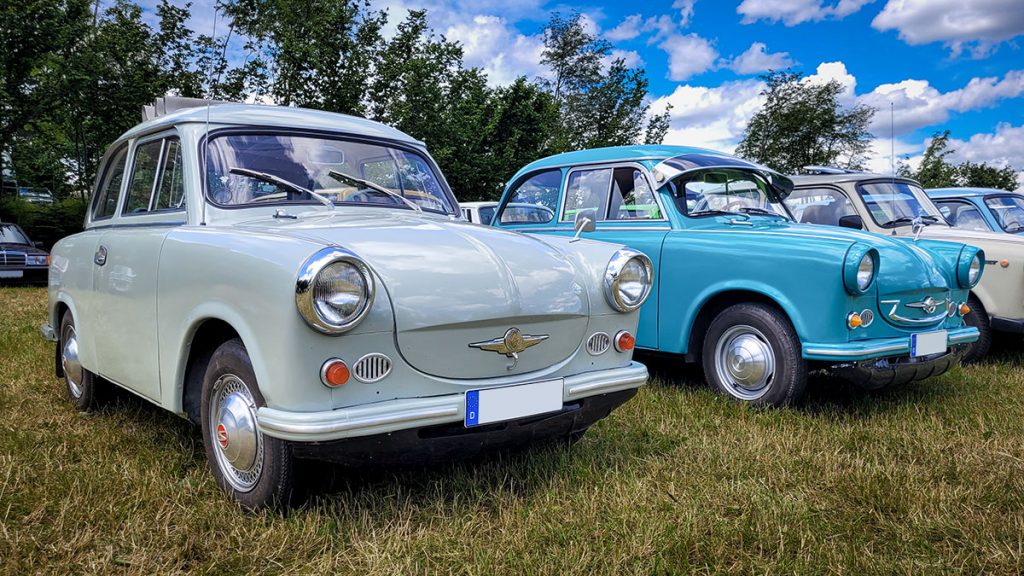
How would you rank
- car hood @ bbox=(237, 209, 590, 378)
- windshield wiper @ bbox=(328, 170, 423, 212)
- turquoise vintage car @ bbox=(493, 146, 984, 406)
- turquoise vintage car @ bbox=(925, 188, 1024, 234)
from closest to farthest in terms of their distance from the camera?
car hood @ bbox=(237, 209, 590, 378)
windshield wiper @ bbox=(328, 170, 423, 212)
turquoise vintage car @ bbox=(493, 146, 984, 406)
turquoise vintage car @ bbox=(925, 188, 1024, 234)

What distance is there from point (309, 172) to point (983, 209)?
272 inches

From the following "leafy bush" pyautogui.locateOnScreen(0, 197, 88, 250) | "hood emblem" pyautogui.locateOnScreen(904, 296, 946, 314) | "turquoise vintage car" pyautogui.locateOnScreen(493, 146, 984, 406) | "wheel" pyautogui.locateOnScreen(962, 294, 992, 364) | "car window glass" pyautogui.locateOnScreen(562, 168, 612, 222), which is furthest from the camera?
"leafy bush" pyautogui.locateOnScreen(0, 197, 88, 250)

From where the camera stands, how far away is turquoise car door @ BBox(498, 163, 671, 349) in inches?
193

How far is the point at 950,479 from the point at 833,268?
49.3 inches

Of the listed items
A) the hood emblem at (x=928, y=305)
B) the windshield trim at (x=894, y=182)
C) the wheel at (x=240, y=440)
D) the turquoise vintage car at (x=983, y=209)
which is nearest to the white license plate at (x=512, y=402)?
the wheel at (x=240, y=440)

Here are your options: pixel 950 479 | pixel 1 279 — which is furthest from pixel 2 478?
pixel 1 279

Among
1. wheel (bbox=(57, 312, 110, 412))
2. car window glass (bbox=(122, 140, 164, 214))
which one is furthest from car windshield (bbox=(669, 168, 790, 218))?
wheel (bbox=(57, 312, 110, 412))

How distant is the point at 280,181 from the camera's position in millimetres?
3240

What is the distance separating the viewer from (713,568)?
234 cm

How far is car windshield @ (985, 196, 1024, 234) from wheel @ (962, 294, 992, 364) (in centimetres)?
168

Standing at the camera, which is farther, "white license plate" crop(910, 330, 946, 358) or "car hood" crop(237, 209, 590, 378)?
"white license plate" crop(910, 330, 946, 358)

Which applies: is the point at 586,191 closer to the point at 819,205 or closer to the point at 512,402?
the point at 819,205

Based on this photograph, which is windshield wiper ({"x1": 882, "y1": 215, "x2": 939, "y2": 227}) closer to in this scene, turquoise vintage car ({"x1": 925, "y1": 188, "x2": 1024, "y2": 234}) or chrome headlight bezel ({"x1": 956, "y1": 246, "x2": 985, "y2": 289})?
turquoise vintage car ({"x1": 925, "y1": 188, "x2": 1024, "y2": 234})

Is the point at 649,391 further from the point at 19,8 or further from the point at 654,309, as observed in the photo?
the point at 19,8
